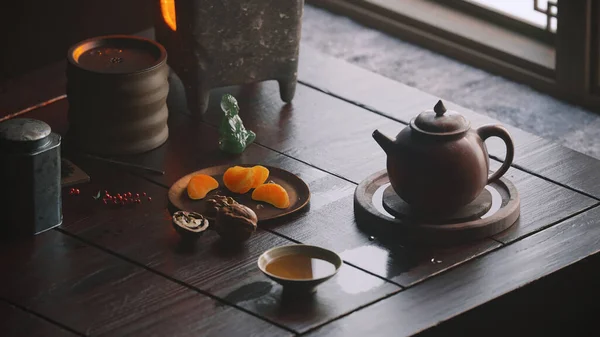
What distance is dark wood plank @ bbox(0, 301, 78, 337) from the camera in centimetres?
193

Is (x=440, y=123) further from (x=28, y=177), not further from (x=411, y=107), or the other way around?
(x=28, y=177)

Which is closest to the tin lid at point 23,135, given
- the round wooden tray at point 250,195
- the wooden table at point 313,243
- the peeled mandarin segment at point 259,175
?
the wooden table at point 313,243

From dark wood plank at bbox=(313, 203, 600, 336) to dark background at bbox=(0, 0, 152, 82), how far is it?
1.29m

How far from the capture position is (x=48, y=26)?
10.1 ft

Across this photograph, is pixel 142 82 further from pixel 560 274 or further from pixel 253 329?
pixel 560 274

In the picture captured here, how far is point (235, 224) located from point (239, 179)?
18 cm

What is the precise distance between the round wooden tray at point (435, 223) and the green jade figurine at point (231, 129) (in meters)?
0.30

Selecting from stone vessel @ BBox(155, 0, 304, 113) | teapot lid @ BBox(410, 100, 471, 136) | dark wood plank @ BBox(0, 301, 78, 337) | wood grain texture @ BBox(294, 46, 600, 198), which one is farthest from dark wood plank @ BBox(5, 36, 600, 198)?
dark wood plank @ BBox(0, 301, 78, 337)

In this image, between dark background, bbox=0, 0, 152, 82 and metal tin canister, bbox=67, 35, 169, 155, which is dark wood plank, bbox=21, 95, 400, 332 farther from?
dark background, bbox=0, 0, 152, 82

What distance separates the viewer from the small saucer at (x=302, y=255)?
2.01m

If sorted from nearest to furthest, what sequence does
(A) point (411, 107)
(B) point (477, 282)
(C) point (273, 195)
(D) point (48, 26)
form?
(B) point (477, 282)
(C) point (273, 195)
(A) point (411, 107)
(D) point (48, 26)

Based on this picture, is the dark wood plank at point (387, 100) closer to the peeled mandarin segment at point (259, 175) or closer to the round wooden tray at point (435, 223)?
the round wooden tray at point (435, 223)

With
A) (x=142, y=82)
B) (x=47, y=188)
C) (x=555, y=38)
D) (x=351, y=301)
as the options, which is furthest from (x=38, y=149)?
(x=555, y=38)

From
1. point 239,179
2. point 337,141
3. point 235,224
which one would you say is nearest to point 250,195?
point 239,179
